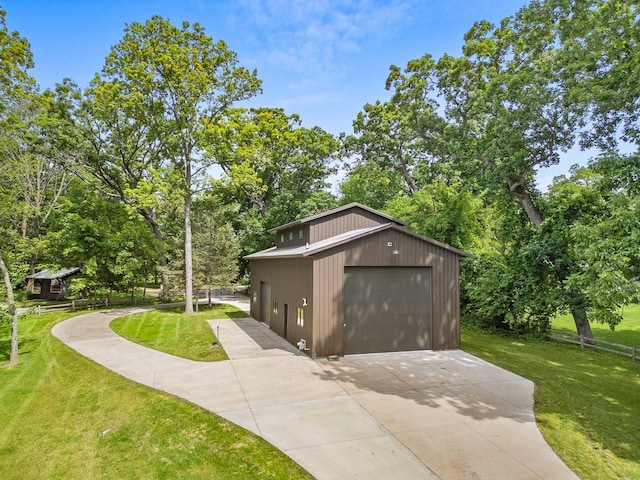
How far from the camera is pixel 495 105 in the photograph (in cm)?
1788

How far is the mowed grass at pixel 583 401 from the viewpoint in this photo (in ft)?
21.5

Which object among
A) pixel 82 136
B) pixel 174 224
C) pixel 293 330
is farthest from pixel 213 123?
pixel 293 330

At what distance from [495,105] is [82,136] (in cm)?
2808

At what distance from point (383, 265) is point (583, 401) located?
269 inches

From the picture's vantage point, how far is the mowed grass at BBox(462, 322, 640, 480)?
6.56 meters

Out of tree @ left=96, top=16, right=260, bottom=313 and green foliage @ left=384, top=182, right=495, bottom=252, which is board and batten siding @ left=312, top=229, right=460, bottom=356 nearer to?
green foliage @ left=384, top=182, right=495, bottom=252

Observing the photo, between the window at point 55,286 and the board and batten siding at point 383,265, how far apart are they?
2874 cm

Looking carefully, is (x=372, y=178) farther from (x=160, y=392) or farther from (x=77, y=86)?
(x=160, y=392)

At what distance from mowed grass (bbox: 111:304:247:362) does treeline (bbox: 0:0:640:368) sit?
87.9 inches

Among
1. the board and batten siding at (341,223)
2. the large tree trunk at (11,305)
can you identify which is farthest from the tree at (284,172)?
the large tree trunk at (11,305)

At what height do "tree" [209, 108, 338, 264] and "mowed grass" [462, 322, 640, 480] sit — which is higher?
"tree" [209, 108, 338, 264]

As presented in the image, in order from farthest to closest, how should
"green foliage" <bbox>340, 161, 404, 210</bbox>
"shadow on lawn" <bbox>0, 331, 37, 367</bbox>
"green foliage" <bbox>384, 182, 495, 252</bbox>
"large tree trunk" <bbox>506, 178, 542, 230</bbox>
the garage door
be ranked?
"green foliage" <bbox>340, 161, 404, 210</bbox> → "green foliage" <bbox>384, 182, 495, 252</bbox> → "large tree trunk" <bbox>506, 178, 542, 230</bbox> → "shadow on lawn" <bbox>0, 331, 37, 367</bbox> → the garage door

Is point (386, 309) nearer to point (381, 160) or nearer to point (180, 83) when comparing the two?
point (180, 83)

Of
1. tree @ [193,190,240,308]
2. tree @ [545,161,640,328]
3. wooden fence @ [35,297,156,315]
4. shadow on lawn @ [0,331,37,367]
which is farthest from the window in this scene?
tree @ [545,161,640,328]
